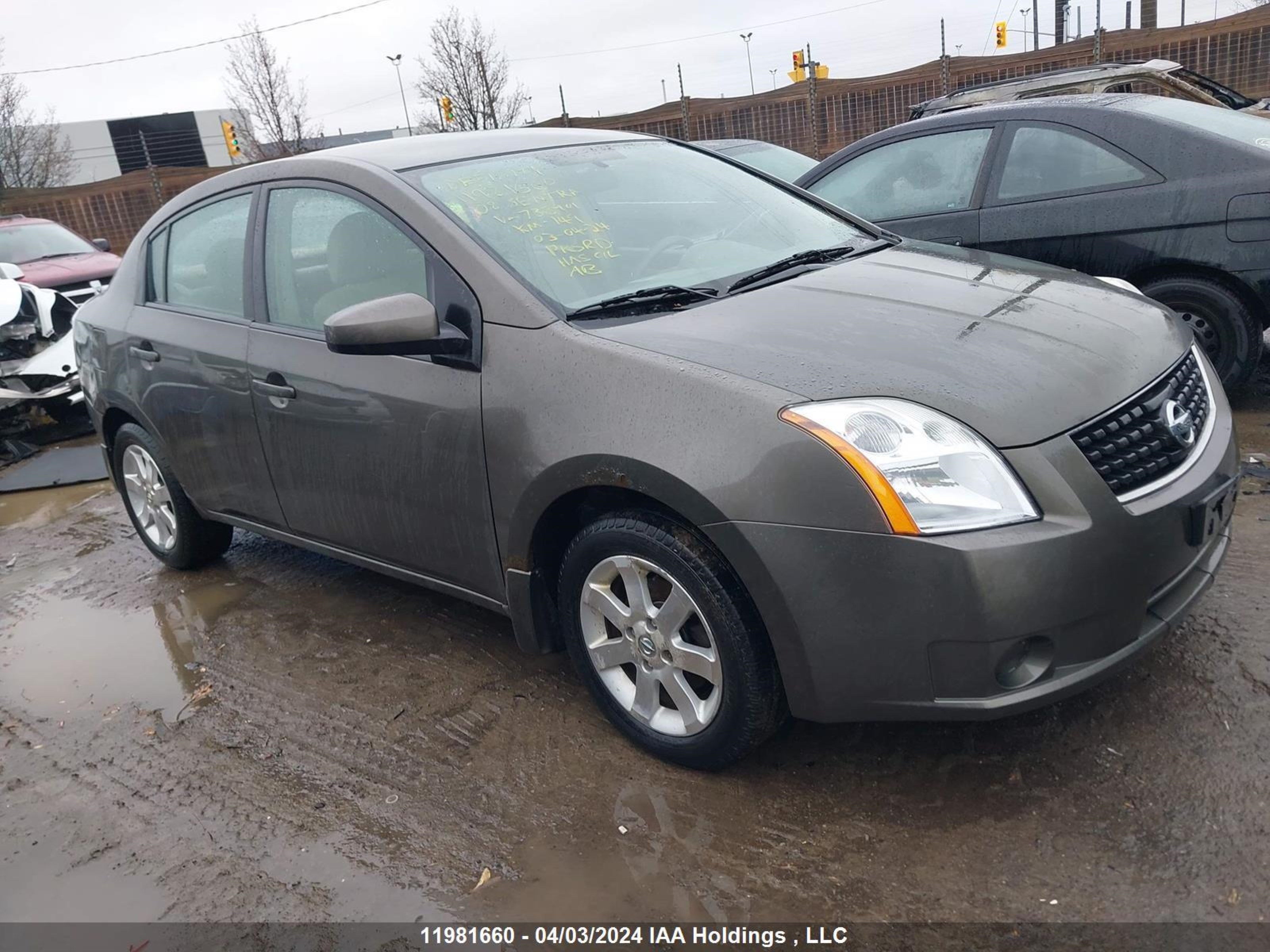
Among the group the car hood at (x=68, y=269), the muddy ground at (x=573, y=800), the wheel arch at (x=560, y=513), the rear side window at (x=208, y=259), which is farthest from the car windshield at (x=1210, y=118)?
the car hood at (x=68, y=269)

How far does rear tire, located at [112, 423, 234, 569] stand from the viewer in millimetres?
4562

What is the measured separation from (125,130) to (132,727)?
2613 inches

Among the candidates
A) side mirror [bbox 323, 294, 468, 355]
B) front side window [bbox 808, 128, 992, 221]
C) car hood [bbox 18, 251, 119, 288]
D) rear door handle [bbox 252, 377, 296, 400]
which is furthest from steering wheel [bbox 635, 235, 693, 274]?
car hood [bbox 18, 251, 119, 288]

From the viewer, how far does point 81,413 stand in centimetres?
857

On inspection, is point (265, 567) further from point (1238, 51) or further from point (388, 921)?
point (1238, 51)

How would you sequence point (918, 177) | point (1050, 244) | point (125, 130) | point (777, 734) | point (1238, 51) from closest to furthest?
point (777, 734) < point (1050, 244) < point (918, 177) < point (1238, 51) < point (125, 130)

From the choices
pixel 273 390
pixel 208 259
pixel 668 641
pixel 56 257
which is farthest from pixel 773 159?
pixel 56 257

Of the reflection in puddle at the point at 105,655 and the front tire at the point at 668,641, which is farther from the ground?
the front tire at the point at 668,641

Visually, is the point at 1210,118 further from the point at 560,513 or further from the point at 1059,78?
the point at 560,513

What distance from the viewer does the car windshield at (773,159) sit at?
8.93 m

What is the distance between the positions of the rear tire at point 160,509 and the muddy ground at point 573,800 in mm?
887

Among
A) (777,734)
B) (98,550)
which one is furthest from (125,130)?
(777,734)

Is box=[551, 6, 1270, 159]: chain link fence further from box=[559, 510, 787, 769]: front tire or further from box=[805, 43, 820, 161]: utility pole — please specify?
box=[559, 510, 787, 769]: front tire

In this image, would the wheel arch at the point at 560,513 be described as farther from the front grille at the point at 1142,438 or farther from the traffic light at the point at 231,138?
the traffic light at the point at 231,138
